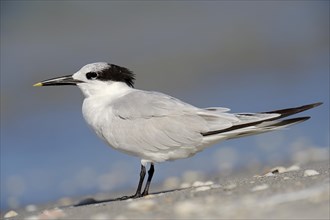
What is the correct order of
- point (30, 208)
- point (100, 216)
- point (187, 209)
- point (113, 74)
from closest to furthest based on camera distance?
point (187, 209) < point (100, 216) < point (113, 74) < point (30, 208)

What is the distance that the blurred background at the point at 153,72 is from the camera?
→ 9133mm

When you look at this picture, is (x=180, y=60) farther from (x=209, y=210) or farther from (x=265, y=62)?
(x=209, y=210)

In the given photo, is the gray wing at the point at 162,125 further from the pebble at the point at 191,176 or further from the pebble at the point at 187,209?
the pebble at the point at 191,176

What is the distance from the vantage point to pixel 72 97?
42.5ft

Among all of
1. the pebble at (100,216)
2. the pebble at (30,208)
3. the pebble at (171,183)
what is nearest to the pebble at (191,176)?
the pebble at (171,183)

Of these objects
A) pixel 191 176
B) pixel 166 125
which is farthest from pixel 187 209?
pixel 191 176

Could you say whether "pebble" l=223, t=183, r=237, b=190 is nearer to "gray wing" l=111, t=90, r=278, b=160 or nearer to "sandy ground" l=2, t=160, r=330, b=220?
"sandy ground" l=2, t=160, r=330, b=220

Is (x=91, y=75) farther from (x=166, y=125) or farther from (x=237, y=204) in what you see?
(x=237, y=204)

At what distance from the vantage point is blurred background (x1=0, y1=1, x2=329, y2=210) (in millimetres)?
9133

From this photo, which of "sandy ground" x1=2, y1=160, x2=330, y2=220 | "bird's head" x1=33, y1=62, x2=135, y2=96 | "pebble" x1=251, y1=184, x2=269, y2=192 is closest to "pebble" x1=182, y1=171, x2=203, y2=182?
"bird's head" x1=33, y1=62, x2=135, y2=96

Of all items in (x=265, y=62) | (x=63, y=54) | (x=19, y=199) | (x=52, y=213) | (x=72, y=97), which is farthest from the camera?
(x=63, y=54)

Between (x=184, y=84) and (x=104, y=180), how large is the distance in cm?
514

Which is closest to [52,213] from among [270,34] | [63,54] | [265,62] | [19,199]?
[19,199]

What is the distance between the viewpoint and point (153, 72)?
14.9 m
